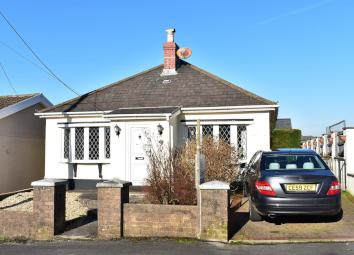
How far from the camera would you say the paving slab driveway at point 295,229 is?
7.89 m

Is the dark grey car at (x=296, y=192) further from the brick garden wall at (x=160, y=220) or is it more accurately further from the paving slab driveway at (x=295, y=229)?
the brick garden wall at (x=160, y=220)

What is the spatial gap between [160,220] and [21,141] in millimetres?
11322

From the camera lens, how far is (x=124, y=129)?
15.0 meters

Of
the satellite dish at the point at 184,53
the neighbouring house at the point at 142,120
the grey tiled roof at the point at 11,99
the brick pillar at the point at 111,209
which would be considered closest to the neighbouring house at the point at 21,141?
the grey tiled roof at the point at 11,99

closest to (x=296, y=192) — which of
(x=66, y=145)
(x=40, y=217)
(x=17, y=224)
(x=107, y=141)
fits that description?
(x=40, y=217)

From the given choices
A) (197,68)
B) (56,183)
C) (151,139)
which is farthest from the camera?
(197,68)

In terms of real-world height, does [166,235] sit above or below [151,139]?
below

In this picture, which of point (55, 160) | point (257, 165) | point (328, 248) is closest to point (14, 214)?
point (257, 165)

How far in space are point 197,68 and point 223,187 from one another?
10.9 meters

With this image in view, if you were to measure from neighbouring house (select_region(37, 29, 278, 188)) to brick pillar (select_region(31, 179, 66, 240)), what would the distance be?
19.4 feet

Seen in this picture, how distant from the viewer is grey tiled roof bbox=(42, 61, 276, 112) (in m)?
15.6

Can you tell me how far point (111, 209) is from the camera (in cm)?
828

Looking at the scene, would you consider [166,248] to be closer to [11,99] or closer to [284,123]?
[11,99]

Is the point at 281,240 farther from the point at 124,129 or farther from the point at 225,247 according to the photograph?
the point at 124,129
